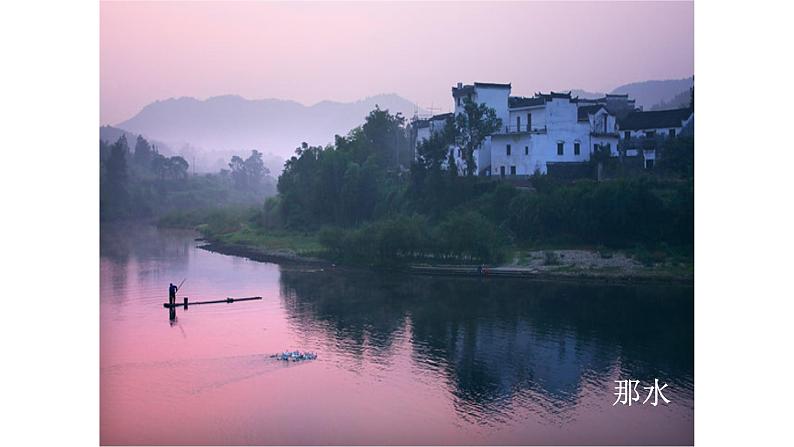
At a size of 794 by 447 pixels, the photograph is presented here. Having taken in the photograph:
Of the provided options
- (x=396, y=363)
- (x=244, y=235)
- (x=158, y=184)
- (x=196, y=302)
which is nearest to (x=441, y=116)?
(x=244, y=235)

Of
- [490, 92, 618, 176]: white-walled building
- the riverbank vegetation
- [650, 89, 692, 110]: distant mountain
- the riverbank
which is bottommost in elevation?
the riverbank

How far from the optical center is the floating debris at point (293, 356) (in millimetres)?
8859

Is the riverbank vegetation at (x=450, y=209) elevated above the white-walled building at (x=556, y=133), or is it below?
below

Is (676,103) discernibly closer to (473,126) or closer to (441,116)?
(473,126)

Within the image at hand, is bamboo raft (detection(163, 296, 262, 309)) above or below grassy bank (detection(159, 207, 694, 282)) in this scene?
below

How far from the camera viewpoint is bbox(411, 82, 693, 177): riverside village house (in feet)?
49.2

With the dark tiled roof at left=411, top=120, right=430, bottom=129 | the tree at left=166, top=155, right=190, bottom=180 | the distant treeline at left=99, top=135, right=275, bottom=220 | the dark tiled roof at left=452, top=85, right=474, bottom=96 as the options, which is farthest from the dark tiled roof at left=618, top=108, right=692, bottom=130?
the tree at left=166, top=155, right=190, bottom=180

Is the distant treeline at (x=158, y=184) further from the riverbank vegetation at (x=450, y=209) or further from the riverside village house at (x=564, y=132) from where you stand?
the riverside village house at (x=564, y=132)

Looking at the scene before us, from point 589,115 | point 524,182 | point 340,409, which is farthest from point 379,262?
point 340,409

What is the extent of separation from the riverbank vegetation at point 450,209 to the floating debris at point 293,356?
541 centimetres

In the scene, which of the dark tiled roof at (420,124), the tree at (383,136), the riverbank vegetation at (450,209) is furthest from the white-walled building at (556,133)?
the tree at (383,136)

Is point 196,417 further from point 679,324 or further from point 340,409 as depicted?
point 679,324

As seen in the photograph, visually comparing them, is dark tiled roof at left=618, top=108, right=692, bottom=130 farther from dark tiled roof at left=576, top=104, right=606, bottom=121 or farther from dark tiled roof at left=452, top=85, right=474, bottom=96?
dark tiled roof at left=452, top=85, right=474, bottom=96

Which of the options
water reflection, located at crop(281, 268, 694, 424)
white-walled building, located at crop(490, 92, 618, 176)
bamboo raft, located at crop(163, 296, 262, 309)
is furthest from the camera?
white-walled building, located at crop(490, 92, 618, 176)
